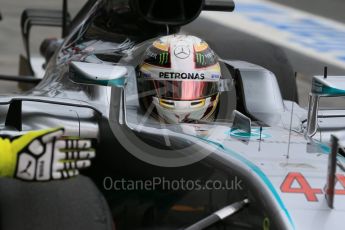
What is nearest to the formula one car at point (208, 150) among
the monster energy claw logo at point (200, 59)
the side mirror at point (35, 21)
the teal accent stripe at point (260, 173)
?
the teal accent stripe at point (260, 173)

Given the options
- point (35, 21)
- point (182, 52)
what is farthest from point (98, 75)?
point (35, 21)

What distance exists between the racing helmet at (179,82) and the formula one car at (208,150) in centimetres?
3

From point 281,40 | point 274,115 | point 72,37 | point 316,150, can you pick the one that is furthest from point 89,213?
point 281,40

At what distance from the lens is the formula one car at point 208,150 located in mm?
2291

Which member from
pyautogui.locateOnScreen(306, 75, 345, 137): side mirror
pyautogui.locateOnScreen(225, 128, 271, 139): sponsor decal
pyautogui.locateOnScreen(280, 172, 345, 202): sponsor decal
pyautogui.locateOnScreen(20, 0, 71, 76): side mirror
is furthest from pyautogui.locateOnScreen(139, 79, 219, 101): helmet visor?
pyautogui.locateOnScreen(20, 0, 71, 76): side mirror

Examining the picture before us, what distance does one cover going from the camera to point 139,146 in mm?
2750

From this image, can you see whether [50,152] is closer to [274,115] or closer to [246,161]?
[246,161]

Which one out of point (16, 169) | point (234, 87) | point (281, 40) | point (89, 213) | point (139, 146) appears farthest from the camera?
point (281, 40)

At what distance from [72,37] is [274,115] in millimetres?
1399

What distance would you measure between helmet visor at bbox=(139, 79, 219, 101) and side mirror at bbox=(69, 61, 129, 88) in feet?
1.38

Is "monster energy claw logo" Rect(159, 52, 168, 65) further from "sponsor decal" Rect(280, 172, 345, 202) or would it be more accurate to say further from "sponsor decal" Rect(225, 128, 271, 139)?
"sponsor decal" Rect(280, 172, 345, 202)

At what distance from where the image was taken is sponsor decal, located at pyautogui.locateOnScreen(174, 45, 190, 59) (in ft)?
10.3

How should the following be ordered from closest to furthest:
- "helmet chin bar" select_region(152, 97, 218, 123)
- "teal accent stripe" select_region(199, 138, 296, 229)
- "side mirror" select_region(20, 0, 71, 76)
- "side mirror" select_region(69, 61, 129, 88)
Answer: "teal accent stripe" select_region(199, 138, 296, 229)
"side mirror" select_region(69, 61, 129, 88)
"helmet chin bar" select_region(152, 97, 218, 123)
"side mirror" select_region(20, 0, 71, 76)

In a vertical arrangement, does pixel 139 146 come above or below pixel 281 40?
above
